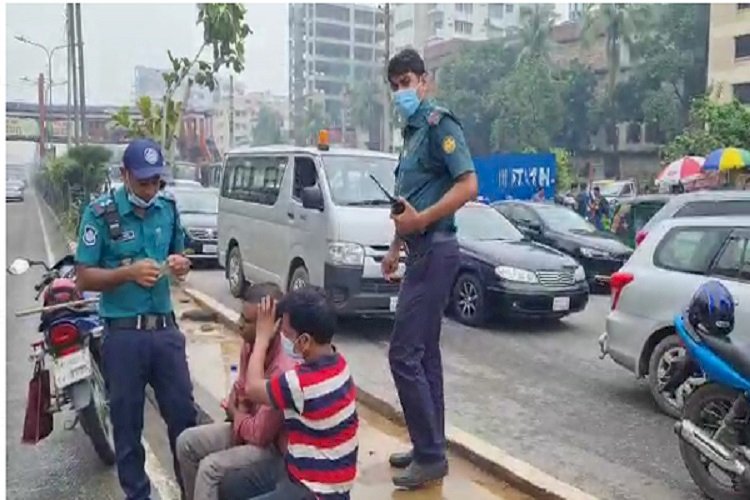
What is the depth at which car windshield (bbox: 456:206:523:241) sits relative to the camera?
382 inches

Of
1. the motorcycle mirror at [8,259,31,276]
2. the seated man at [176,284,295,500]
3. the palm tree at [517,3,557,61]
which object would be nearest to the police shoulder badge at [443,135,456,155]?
the seated man at [176,284,295,500]

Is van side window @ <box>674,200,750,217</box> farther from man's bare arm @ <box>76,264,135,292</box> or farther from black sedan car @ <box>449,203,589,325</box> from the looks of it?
man's bare arm @ <box>76,264,135,292</box>

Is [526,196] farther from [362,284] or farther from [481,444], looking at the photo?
[481,444]

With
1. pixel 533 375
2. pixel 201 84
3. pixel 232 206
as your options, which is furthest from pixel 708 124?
pixel 533 375

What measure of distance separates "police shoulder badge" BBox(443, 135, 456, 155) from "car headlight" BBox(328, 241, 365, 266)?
4.05 meters

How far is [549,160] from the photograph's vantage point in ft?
59.4

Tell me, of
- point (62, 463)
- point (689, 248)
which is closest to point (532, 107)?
point (689, 248)

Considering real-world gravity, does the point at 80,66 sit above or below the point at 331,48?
below

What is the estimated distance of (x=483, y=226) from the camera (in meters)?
9.89

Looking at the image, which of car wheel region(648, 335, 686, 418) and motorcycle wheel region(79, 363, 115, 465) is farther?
car wheel region(648, 335, 686, 418)

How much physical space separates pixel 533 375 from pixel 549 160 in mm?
11801

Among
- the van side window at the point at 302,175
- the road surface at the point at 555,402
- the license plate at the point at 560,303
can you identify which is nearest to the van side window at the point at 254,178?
the van side window at the point at 302,175

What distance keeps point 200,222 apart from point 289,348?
12.0m

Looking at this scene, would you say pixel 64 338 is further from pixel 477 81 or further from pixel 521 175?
pixel 477 81
